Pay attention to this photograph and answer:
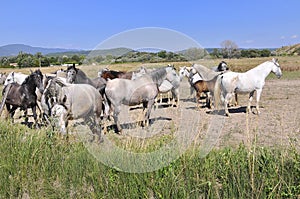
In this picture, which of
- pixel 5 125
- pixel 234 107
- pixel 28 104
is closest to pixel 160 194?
pixel 5 125

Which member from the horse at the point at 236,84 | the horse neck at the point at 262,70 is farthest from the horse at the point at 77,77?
the horse neck at the point at 262,70

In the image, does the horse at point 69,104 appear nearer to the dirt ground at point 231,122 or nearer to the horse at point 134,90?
the dirt ground at point 231,122

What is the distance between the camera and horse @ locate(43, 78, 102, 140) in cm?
531

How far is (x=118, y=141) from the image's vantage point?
14.7 feet

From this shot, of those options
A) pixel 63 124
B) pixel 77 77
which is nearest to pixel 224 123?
pixel 77 77

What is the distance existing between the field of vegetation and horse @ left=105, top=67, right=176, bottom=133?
3652 millimetres

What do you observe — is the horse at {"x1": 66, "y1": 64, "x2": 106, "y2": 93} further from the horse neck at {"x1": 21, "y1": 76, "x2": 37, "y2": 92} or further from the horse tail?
the horse tail

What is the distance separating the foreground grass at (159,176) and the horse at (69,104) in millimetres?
1021

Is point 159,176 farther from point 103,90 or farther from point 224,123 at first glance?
point 224,123

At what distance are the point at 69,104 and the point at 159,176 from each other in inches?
104

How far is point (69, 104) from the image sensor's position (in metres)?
5.42

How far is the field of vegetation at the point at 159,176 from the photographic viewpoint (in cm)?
315

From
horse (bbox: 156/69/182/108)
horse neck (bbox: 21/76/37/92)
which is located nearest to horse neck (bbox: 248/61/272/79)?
horse (bbox: 156/69/182/108)

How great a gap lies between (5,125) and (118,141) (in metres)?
2.95
